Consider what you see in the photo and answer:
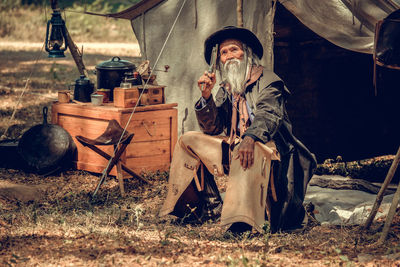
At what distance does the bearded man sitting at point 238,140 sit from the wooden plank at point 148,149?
65.0 inches

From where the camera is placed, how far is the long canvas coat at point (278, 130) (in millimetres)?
5262

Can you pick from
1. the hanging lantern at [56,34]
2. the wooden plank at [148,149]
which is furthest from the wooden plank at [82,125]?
the hanging lantern at [56,34]

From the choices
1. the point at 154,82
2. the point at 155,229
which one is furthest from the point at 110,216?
the point at 154,82

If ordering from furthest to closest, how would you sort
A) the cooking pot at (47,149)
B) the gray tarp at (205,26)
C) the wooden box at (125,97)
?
the cooking pot at (47,149) < the wooden box at (125,97) < the gray tarp at (205,26)

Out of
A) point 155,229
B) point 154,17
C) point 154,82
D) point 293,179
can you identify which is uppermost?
point 154,17

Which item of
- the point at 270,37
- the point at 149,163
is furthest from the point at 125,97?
the point at 270,37

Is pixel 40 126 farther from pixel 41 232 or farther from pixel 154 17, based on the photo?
pixel 41 232

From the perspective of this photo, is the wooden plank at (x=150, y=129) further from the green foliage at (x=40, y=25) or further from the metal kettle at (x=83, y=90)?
the green foliage at (x=40, y=25)

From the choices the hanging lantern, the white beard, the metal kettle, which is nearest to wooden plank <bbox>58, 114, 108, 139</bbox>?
the metal kettle

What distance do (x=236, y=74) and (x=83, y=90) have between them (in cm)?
266

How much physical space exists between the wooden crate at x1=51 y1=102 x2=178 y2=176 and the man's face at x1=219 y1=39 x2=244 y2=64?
1.84 m

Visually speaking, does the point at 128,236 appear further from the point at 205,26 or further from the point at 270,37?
the point at 205,26

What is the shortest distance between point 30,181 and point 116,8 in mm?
20629

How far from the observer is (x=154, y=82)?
293 inches
